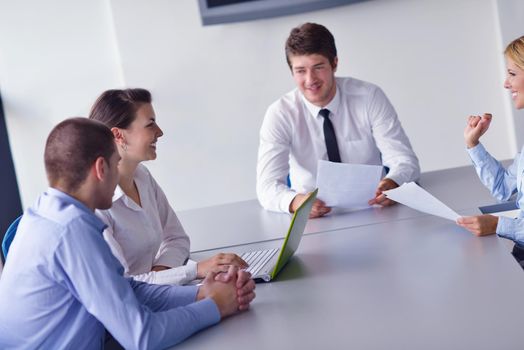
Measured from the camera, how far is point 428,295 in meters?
1.46

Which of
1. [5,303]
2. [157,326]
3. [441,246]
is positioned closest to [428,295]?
[441,246]

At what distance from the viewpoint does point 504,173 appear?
2.41 metres

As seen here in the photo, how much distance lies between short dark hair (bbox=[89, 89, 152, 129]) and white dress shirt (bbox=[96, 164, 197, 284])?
21 centimetres

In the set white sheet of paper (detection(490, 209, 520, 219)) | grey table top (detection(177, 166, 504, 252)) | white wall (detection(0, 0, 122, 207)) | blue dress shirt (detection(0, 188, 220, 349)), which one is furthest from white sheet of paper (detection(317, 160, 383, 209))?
white wall (detection(0, 0, 122, 207))

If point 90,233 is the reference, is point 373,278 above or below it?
below

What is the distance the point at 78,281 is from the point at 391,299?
2.12 feet

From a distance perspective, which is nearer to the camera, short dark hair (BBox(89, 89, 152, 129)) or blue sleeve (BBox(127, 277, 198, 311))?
blue sleeve (BBox(127, 277, 198, 311))

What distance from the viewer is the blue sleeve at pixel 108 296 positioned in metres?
1.38

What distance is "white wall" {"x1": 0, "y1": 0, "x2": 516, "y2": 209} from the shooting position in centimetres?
443

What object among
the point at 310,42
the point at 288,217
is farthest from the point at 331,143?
the point at 288,217

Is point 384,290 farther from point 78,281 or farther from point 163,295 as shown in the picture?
point 78,281

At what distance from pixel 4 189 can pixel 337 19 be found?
2425mm

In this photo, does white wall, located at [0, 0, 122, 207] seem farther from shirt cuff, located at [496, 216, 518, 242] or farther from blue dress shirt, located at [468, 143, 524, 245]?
shirt cuff, located at [496, 216, 518, 242]

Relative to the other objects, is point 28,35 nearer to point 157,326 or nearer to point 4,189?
point 4,189
